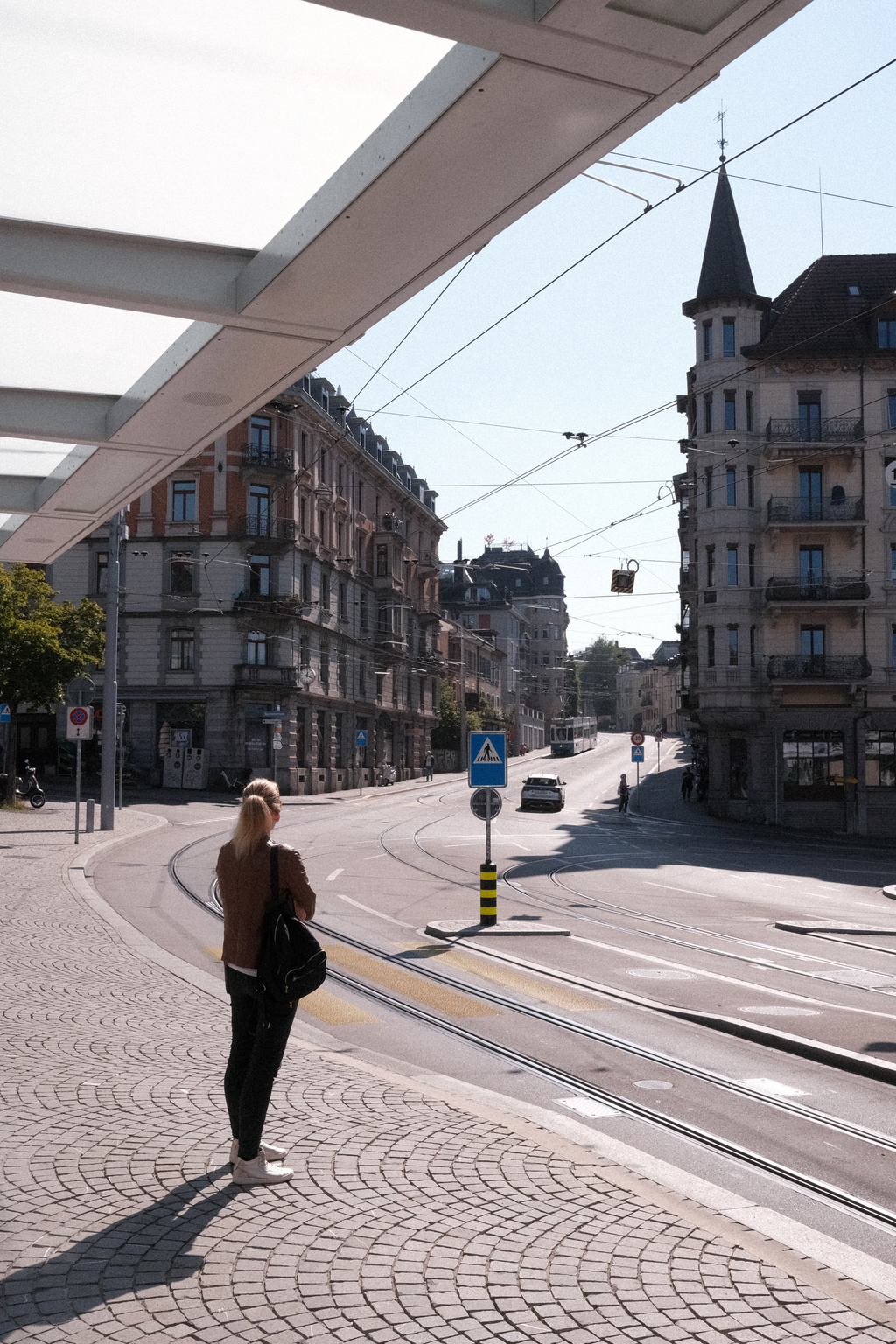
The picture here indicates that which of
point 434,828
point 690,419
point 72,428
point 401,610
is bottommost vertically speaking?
point 434,828

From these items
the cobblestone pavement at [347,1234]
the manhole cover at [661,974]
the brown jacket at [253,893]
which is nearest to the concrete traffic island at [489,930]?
the manhole cover at [661,974]

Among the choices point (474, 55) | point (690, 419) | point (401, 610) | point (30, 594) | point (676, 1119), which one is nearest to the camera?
point (474, 55)

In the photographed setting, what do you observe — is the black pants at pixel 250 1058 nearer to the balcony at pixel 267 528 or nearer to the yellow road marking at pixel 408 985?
the yellow road marking at pixel 408 985

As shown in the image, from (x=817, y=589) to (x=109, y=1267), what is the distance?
140ft

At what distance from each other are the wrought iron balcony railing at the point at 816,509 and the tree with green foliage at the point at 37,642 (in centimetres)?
2442

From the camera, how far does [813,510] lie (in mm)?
44188

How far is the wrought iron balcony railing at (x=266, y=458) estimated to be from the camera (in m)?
49.3

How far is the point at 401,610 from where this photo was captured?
69.8 metres

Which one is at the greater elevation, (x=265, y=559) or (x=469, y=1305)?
(x=265, y=559)

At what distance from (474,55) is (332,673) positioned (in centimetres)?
5407

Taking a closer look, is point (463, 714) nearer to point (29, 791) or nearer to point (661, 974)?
point (29, 791)

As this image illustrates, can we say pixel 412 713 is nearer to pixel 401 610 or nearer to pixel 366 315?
pixel 401 610

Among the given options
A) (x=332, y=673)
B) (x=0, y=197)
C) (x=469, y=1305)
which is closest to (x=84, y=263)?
(x=0, y=197)

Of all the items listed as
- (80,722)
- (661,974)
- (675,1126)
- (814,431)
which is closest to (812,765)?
(814,431)
